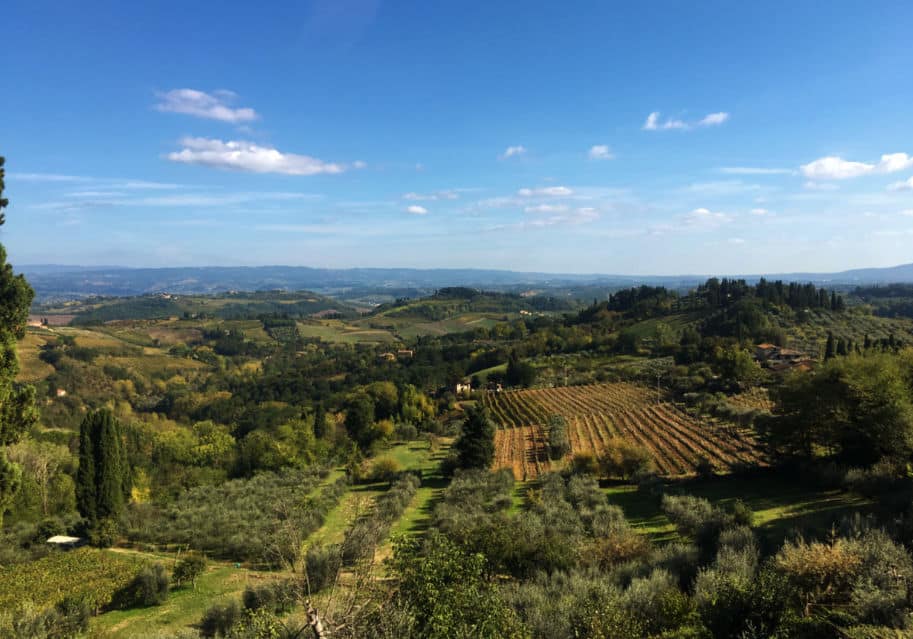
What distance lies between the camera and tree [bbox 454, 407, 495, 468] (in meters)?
37.5

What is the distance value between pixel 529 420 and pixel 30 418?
51.0 m

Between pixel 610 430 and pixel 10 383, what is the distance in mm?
46270

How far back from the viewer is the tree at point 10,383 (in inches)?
549

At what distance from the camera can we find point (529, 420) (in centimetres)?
5922

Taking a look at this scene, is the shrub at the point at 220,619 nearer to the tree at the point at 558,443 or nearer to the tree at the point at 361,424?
the tree at the point at 558,443

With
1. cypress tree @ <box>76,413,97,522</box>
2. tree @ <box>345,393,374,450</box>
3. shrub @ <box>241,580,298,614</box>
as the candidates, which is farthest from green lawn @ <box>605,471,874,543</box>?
tree @ <box>345,393,374,450</box>

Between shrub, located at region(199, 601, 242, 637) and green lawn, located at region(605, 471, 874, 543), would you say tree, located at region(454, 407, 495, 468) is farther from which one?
shrub, located at region(199, 601, 242, 637)

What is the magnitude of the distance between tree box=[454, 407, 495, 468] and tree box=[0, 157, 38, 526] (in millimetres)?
27842

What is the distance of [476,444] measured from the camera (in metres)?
37.6

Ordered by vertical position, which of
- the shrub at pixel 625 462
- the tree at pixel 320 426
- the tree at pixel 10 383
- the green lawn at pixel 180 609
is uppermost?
the tree at pixel 10 383

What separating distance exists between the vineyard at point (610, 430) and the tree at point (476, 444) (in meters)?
2.31

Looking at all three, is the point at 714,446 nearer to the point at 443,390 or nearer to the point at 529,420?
the point at 529,420

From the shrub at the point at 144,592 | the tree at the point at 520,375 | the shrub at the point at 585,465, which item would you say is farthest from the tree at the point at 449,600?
the tree at the point at 520,375

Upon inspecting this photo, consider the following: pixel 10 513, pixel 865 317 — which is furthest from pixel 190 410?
pixel 865 317
